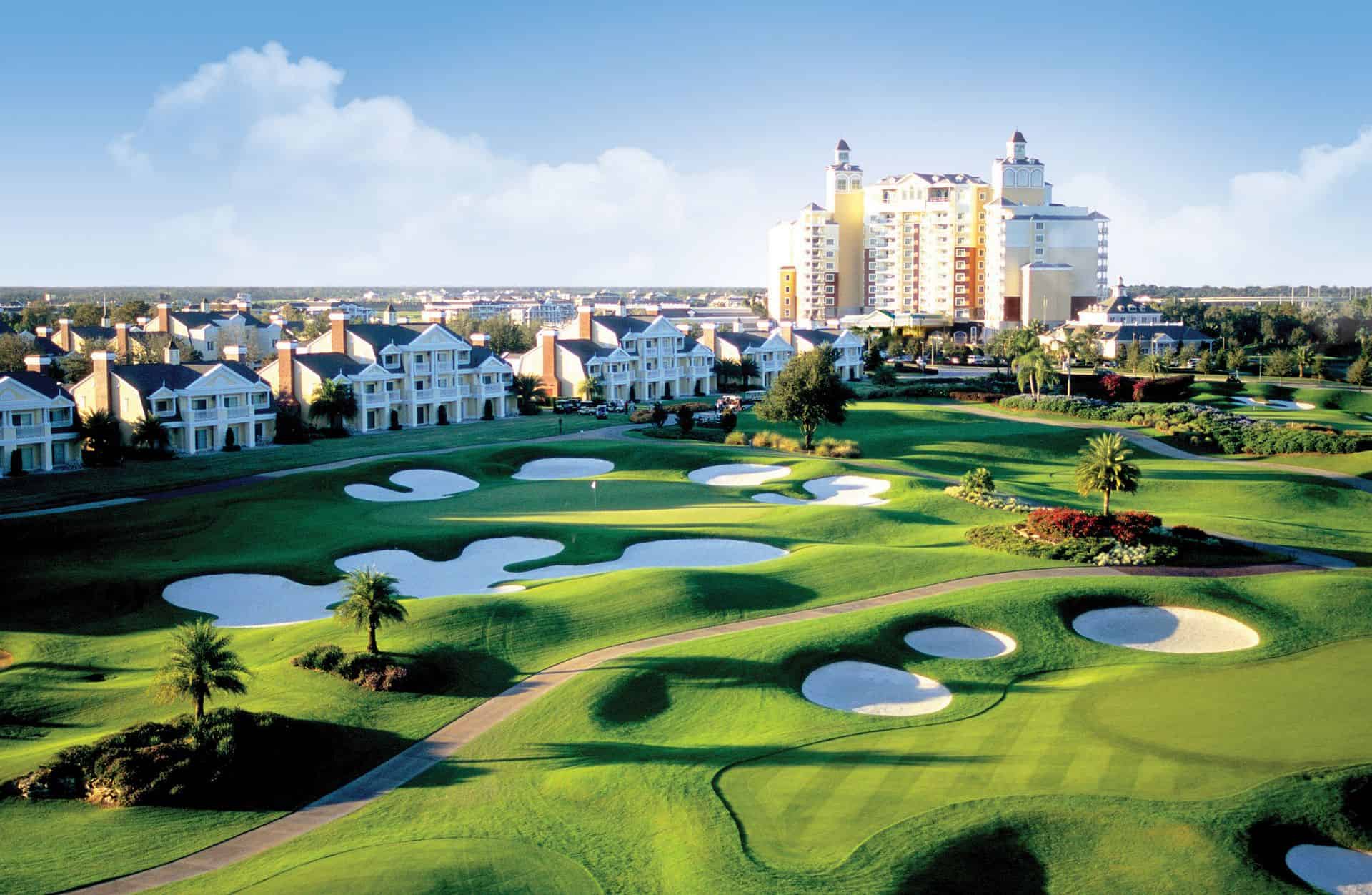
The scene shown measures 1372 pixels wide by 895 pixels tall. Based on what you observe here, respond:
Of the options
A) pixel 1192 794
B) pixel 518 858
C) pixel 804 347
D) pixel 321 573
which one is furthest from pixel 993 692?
pixel 804 347

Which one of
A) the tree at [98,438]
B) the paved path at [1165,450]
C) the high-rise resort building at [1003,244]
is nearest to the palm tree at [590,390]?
the paved path at [1165,450]

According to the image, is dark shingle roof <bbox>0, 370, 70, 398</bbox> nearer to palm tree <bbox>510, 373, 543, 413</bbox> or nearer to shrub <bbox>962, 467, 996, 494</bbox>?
palm tree <bbox>510, 373, 543, 413</bbox>

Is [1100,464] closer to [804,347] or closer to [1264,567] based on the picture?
[1264,567]

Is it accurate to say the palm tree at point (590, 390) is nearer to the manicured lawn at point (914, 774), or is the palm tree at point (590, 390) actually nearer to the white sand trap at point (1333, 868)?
the manicured lawn at point (914, 774)

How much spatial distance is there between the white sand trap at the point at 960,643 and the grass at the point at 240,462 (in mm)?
38936

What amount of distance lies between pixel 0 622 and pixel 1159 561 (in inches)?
1553

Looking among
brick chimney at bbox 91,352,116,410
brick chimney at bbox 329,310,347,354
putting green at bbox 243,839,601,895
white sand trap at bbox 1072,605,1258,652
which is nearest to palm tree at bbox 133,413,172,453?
brick chimney at bbox 91,352,116,410

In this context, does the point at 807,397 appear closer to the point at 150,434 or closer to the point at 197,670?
the point at 150,434

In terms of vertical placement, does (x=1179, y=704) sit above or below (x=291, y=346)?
below

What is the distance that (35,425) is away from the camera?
2514 inches

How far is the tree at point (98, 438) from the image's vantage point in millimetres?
66000

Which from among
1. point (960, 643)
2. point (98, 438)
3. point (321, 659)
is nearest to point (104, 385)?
point (98, 438)

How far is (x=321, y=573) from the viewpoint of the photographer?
42969 mm

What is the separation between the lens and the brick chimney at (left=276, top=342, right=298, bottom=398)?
8250 centimetres
